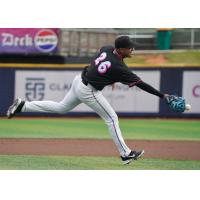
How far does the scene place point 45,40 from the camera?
17125 mm

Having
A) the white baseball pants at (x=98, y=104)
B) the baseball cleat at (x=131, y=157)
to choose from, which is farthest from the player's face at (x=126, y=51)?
the baseball cleat at (x=131, y=157)

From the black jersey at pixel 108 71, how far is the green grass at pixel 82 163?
88 cm

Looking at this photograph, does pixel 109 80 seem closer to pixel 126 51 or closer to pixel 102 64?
pixel 102 64

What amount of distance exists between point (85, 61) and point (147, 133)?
5542mm

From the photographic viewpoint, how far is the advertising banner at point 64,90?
1492 centimetres

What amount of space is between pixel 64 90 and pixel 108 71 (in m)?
8.77

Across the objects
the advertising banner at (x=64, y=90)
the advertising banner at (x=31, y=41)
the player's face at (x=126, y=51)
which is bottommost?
the advertising banner at (x=64, y=90)

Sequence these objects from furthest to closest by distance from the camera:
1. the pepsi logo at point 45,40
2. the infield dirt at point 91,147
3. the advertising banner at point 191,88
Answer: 1. the pepsi logo at point 45,40
2. the advertising banner at point 191,88
3. the infield dirt at point 91,147

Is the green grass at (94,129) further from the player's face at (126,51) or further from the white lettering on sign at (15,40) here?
the player's face at (126,51)

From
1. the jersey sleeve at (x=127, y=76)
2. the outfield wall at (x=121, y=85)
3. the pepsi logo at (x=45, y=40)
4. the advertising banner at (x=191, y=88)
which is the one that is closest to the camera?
the jersey sleeve at (x=127, y=76)

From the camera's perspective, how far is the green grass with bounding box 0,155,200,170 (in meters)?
6.32

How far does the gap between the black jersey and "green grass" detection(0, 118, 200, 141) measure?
388cm

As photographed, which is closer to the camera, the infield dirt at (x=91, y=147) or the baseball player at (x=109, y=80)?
the baseball player at (x=109, y=80)

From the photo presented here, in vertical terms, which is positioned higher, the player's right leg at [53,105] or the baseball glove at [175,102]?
the baseball glove at [175,102]
